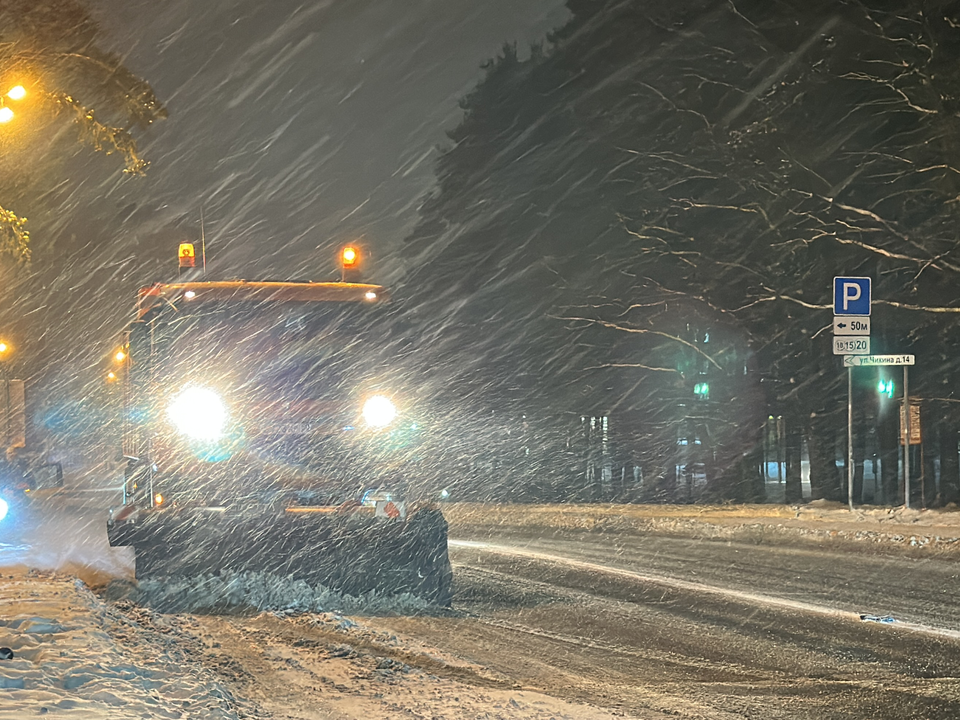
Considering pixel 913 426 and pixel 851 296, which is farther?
pixel 913 426

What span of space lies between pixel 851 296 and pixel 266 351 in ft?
37.6

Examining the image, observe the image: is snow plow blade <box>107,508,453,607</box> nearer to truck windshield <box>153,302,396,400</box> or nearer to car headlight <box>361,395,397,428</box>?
car headlight <box>361,395,397,428</box>

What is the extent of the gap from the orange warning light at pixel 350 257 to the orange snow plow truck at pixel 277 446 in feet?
2.16

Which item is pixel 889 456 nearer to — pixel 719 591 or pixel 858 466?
pixel 858 466

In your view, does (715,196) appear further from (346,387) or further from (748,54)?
(346,387)

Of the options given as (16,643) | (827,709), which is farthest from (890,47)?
(16,643)

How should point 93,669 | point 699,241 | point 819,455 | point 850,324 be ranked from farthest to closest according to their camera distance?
point 819,455, point 699,241, point 850,324, point 93,669

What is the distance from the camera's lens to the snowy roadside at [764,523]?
1659 centimetres

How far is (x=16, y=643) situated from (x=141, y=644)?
968 millimetres

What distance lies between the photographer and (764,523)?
19781 millimetres

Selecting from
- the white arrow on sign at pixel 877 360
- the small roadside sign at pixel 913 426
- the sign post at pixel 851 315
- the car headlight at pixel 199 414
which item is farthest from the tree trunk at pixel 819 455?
the car headlight at pixel 199 414

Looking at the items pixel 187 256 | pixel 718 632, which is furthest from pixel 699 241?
pixel 718 632

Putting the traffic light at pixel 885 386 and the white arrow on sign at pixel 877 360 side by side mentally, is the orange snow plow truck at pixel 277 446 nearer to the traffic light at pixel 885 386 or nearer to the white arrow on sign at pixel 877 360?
the white arrow on sign at pixel 877 360

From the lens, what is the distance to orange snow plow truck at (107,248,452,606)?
10.1 metres
